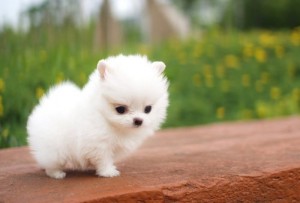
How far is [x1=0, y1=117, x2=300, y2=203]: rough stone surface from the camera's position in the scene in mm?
2471

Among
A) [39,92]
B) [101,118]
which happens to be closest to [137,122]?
[101,118]

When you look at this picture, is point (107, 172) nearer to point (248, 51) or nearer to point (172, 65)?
point (172, 65)

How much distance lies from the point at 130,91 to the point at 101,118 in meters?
0.28

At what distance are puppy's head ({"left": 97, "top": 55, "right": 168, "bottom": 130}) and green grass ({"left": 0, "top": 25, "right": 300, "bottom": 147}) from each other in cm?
173

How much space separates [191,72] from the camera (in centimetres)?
710

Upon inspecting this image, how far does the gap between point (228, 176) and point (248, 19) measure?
11610 mm

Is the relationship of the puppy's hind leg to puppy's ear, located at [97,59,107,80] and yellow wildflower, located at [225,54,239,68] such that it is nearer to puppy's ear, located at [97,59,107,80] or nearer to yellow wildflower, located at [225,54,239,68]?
puppy's ear, located at [97,59,107,80]

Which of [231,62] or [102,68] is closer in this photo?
[102,68]

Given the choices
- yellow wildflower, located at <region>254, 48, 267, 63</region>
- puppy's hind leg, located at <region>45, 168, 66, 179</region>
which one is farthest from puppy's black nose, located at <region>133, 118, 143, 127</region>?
yellow wildflower, located at <region>254, 48, 267, 63</region>

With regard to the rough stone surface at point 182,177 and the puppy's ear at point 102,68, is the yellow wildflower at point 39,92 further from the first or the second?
the puppy's ear at point 102,68

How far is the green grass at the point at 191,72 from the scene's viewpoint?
4.38 metres

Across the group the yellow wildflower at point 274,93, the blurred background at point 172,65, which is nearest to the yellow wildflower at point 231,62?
the blurred background at point 172,65

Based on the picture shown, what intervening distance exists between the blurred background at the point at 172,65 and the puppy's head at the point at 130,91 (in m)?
1.70

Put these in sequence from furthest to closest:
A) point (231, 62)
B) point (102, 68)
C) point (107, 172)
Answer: point (231, 62)
point (107, 172)
point (102, 68)
